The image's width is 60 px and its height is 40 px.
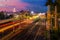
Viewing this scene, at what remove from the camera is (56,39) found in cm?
1694

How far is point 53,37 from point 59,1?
417cm

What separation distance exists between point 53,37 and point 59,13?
21.0ft

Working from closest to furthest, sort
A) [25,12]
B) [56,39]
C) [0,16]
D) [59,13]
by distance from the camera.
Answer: [56,39] → [59,13] → [0,16] → [25,12]

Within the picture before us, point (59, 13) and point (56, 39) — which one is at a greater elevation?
point (59, 13)

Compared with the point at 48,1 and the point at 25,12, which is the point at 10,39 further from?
the point at 25,12

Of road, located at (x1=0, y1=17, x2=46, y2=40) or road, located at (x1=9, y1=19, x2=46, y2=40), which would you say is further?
road, located at (x1=0, y1=17, x2=46, y2=40)

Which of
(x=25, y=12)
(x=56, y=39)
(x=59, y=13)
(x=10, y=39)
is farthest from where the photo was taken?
(x=25, y=12)

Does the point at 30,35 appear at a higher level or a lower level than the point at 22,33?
higher

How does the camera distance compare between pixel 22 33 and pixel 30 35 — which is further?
pixel 22 33

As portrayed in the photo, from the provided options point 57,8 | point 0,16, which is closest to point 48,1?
point 57,8

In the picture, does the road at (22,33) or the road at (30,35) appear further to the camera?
the road at (22,33)

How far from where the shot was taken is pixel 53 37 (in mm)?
17469

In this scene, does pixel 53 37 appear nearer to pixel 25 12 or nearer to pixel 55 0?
pixel 55 0

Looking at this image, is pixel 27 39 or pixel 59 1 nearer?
pixel 59 1
